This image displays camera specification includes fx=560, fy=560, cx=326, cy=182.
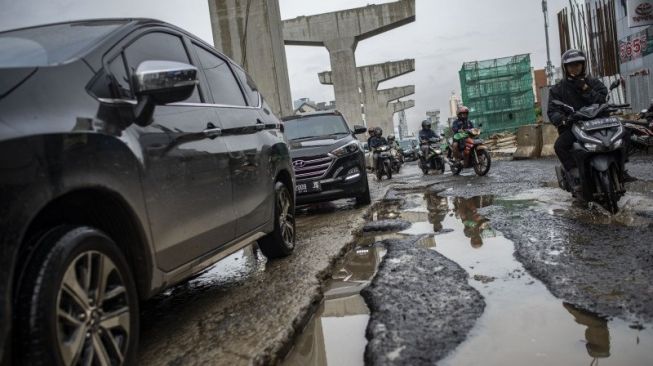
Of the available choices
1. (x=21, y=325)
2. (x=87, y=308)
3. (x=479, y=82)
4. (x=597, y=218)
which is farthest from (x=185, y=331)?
(x=479, y=82)

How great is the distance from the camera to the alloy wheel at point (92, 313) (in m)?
1.98

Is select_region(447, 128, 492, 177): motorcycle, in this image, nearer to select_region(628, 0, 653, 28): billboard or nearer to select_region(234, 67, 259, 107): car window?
select_region(234, 67, 259, 107): car window

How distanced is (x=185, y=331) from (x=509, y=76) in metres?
22.5

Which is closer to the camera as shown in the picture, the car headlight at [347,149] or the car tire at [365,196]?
the car headlight at [347,149]

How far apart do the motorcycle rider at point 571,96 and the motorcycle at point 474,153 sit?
568cm

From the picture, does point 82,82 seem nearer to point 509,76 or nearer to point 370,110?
point 509,76

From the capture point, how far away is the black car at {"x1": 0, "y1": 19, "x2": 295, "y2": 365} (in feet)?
6.08

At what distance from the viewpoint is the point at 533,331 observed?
8.77 ft

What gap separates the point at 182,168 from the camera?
9.55 ft

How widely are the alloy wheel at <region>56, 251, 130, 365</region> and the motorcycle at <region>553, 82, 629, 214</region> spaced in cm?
471

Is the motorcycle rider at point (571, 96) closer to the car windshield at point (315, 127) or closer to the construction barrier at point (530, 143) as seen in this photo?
the car windshield at point (315, 127)

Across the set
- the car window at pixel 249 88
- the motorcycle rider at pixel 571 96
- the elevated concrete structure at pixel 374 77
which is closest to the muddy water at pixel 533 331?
the car window at pixel 249 88

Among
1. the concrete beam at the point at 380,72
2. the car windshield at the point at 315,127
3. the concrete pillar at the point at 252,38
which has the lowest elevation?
the car windshield at the point at 315,127

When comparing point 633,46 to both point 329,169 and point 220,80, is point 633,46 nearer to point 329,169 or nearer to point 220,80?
point 329,169
